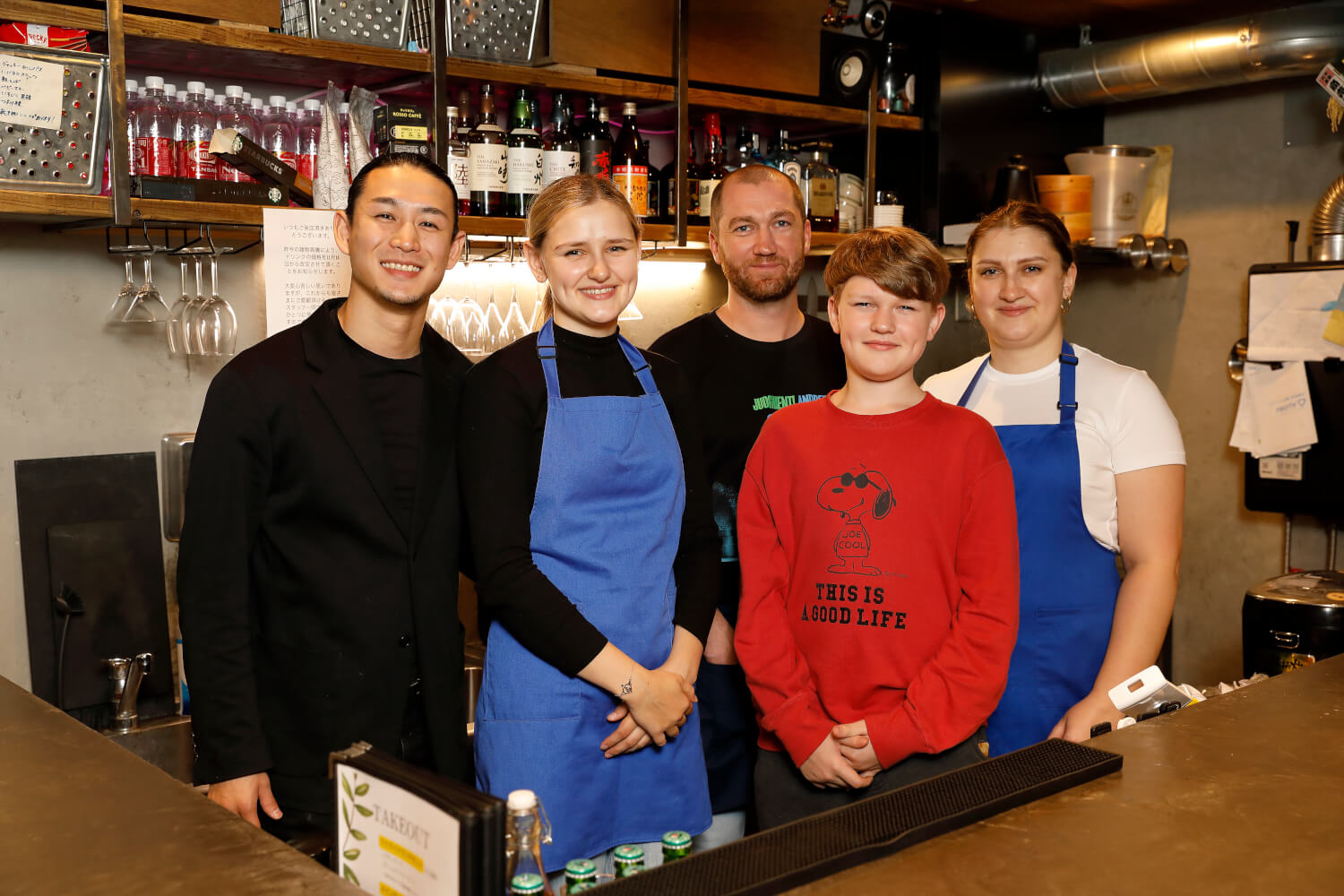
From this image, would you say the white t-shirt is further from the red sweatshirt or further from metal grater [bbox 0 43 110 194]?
metal grater [bbox 0 43 110 194]

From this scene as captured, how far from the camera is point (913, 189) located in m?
3.69

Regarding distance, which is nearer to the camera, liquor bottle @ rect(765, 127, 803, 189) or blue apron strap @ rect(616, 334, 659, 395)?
blue apron strap @ rect(616, 334, 659, 395)

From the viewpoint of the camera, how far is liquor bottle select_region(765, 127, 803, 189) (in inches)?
128

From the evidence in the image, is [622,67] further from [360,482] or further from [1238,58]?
[1238,58]

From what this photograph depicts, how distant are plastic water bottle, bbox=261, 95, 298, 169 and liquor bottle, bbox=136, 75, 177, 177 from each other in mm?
208

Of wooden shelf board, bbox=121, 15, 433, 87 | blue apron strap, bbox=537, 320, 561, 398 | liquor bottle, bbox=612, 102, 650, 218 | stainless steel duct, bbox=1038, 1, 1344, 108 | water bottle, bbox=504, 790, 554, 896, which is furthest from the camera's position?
stainless steel duct, bbox=1038, 1, 1344, 108

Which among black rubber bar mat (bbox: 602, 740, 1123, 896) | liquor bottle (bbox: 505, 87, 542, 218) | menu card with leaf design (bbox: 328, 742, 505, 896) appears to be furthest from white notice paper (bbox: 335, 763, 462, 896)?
liquor bottle (bbox: 505, 87, 542, 218)

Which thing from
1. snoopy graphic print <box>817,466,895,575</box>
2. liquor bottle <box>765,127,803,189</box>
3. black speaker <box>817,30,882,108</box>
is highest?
black speaker <box>817,30,882,108</box>

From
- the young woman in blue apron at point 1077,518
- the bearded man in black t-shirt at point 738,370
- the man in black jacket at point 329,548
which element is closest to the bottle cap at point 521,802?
the man in black jacket at point 329,548

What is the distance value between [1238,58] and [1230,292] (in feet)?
2.69

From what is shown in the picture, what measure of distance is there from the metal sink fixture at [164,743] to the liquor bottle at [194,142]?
1197 mm

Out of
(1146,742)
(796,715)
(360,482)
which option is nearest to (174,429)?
(360,482)

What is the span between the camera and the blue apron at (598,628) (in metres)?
1.75

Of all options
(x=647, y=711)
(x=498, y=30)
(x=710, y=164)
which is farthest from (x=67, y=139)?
(x=710, y=164)
